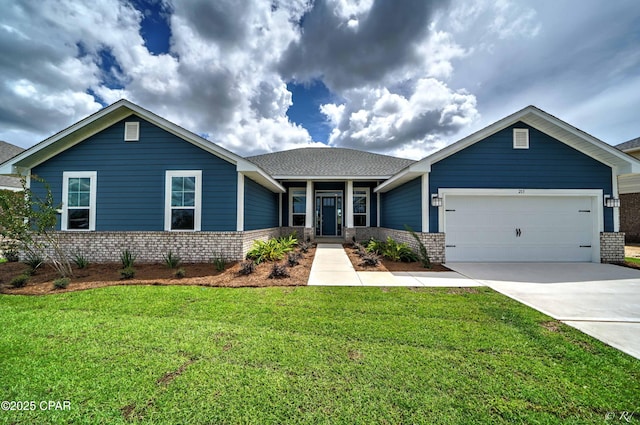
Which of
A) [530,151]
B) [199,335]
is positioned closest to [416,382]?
[199,335]

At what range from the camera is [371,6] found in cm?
845

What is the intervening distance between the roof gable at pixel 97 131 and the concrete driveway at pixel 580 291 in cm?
704

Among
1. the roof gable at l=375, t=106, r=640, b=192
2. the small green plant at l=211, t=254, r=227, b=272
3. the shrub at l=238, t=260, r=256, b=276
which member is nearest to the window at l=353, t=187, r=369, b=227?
the roof gable at l=375, t=106, r=640, b=192

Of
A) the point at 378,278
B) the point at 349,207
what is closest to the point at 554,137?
the point at 378,278

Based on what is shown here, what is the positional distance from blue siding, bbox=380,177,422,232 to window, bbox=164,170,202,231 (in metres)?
7.19

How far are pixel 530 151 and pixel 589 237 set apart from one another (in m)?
3.45

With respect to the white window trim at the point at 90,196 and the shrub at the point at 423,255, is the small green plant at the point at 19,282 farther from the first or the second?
the shrub at the point at 423,255

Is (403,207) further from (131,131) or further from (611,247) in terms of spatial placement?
(131,131)

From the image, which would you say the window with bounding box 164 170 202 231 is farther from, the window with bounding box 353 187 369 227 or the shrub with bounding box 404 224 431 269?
the window with bounding box 353 187 369 227

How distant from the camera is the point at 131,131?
25.4 ft

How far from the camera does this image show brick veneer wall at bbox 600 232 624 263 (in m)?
7.99

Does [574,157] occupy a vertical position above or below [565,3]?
below

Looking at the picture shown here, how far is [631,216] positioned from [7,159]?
34992 mm

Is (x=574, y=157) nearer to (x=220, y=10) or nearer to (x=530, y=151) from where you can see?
(x=530, y=151)
